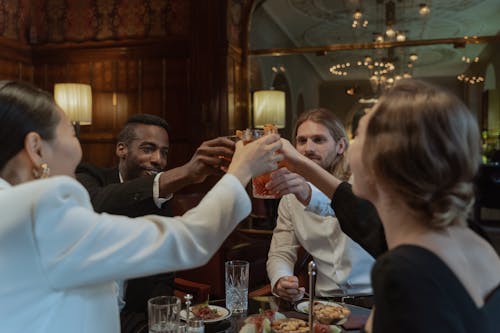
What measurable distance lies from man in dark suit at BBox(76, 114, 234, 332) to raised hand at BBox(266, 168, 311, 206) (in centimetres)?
17

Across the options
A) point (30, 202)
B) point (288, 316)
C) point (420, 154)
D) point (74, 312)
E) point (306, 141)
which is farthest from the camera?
point (306, 141)

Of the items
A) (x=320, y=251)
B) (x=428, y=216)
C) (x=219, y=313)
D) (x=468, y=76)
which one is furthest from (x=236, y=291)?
(x=468, y=76)

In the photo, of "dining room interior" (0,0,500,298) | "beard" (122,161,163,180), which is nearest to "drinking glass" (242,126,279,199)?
"beard" (122,161,163,180)

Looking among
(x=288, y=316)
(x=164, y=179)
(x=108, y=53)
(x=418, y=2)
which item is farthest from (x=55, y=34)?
(x=288, y=316)

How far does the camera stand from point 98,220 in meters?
1.02

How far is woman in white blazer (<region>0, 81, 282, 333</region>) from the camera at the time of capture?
0.98 metres

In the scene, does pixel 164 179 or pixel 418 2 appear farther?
pixel 418 2

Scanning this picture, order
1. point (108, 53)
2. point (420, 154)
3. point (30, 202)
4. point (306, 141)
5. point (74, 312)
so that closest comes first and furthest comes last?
point (420, 154) < point (30, 202) < point (74, 312) < point (306, 141) < point (108, 53)

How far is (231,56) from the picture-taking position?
5.29 meters

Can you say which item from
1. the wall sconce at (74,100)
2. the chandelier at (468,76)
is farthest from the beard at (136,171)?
the chandelier at (468,76)

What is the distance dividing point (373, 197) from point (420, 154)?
0.20 m

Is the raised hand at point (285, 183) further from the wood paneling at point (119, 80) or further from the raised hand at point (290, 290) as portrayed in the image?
the wood paneling at point (119, 80)

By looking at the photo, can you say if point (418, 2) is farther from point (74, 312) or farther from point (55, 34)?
point (74, 312)

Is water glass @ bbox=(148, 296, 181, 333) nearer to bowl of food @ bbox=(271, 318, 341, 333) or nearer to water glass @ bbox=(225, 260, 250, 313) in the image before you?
bowl of food @ bbox=(271, 318, 341, 333)
